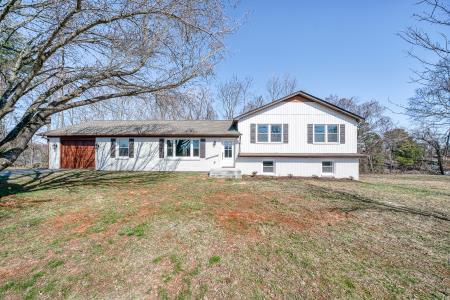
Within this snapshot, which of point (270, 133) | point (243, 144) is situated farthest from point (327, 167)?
point (243, 144)

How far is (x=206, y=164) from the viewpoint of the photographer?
16.0 meters

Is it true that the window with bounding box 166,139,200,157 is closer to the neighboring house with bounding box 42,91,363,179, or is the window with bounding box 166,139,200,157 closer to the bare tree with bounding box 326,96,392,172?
the neighboring house with bounding box 42,91,363,179

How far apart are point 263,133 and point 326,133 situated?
173 inches

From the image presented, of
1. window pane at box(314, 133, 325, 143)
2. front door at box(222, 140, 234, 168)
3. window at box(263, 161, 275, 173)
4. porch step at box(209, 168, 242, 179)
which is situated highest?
window pane at box(314, 133, 325, 143)

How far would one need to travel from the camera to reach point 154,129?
657 inches

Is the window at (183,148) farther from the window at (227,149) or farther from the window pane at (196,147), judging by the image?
the window at (227,149)

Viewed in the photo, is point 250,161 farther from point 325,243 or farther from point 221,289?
point 221,289

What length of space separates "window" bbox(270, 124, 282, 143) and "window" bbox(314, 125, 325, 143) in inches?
98.9

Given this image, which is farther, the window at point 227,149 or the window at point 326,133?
the window at point 227,149

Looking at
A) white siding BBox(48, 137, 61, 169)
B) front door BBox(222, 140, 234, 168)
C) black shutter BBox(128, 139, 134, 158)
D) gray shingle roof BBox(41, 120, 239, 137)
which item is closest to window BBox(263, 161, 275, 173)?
front door BBox(222, 140, 234, 168)

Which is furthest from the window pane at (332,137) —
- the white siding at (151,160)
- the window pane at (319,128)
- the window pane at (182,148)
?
the window pane at (182,148)

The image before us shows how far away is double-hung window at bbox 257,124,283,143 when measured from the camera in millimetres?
15312

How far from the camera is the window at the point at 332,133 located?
1517cm

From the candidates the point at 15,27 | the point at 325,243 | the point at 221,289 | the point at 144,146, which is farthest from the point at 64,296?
the point at 144,146
